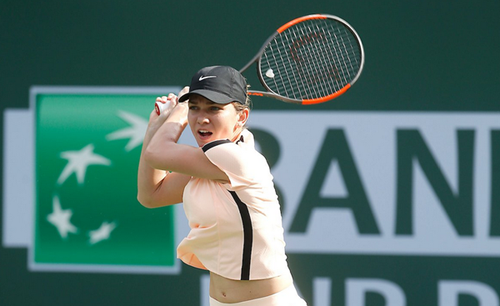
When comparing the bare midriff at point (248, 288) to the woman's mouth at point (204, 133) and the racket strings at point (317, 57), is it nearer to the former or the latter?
the woman's mouth at point (204, 133)

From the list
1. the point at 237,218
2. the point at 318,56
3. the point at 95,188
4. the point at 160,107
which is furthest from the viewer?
the point at 95,188

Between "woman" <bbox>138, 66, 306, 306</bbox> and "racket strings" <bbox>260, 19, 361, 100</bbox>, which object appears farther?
"racket strings" <bbox>260, 19, 361, 100</bbox>

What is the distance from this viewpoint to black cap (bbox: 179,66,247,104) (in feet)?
5.85

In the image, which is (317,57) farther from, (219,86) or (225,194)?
(225,194)

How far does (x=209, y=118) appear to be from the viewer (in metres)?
1.82

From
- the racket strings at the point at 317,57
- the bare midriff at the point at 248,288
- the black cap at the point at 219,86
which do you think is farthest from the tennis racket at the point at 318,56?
the bare midriff at the point at 248,288

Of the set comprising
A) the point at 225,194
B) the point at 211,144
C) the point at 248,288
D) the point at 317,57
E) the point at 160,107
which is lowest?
the point at 248,288

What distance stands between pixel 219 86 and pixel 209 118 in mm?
94

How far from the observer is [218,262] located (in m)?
1.82

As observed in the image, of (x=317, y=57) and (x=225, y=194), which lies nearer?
(x=225, y=194)

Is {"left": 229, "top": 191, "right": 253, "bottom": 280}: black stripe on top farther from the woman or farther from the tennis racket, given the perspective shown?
the tennis racket

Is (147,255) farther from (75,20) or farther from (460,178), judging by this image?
(460,178)

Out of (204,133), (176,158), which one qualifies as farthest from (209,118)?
(176,158)

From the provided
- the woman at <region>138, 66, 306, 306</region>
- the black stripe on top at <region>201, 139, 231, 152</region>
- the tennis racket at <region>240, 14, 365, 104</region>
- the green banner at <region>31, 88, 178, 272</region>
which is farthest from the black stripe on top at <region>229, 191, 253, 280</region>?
the green banner at <region>31, 88, 178, 272</region>
